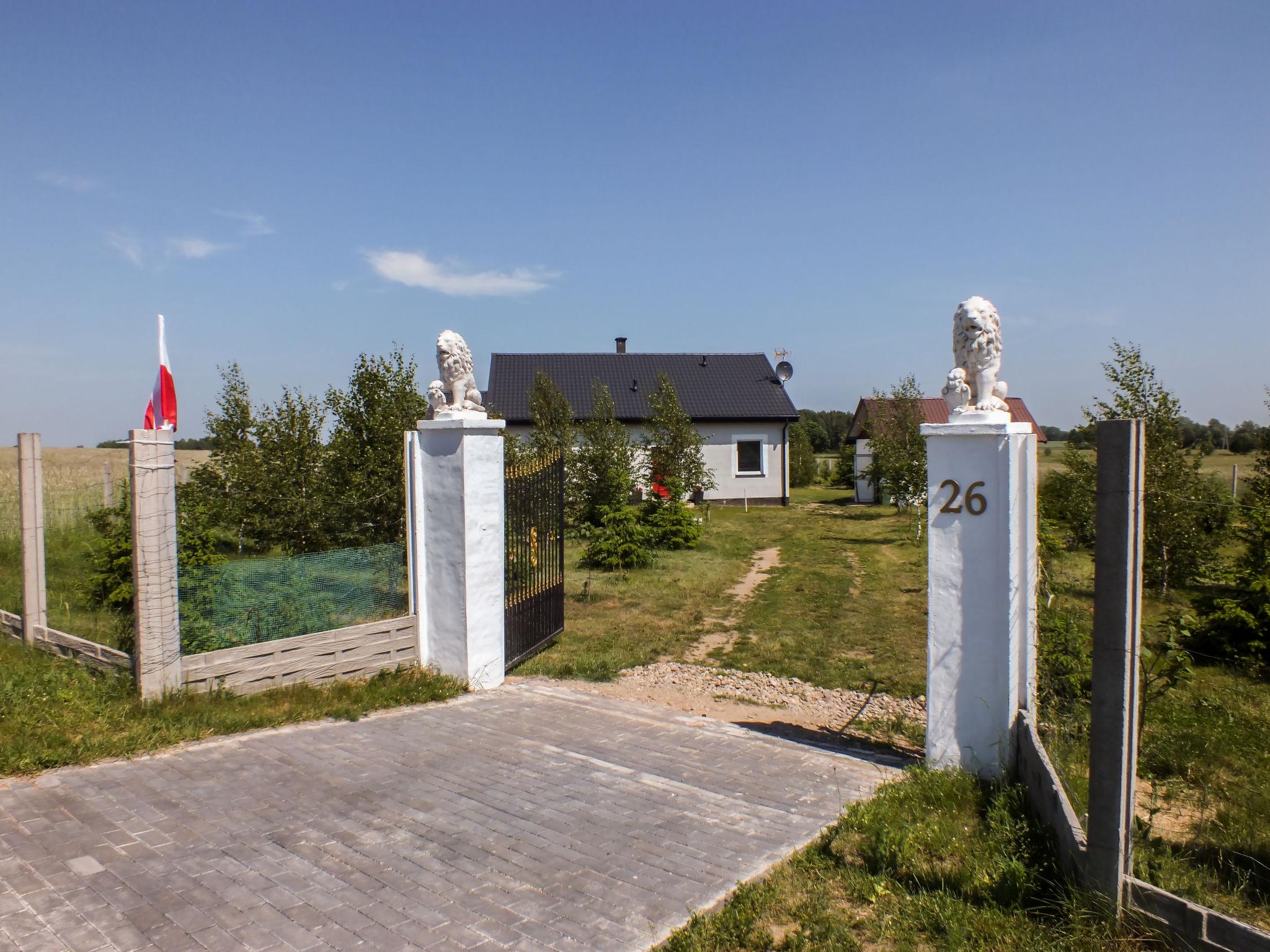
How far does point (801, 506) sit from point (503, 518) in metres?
24.2

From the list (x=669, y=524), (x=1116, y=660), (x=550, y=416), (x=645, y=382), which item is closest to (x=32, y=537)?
(x=1116, y=660)

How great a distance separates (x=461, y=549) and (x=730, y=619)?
212 inches

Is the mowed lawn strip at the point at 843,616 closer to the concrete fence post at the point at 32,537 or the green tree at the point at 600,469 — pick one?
the green tree at the point at 600,469

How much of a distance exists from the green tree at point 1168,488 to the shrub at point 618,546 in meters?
8.18

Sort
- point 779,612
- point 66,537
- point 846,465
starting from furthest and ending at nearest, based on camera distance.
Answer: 1. point 846,465
2. point 66,537
3. point 779,612

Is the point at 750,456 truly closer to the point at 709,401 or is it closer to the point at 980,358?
the point at 709,401

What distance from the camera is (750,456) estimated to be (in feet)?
103

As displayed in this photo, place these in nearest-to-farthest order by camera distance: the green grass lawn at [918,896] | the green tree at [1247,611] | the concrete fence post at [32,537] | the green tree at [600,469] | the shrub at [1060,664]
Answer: the green grass lawn at [918,896] < the shrub at [1060,664] < the concrete fence post at [32,537] < the green tree at [1247,611] < the green tree at [600,469]

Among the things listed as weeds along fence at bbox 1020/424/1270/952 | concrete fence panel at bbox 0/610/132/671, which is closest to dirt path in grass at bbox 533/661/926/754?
weeds along fence at bbox 1020/424/1270/952

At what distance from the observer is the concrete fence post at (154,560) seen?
6039 mm

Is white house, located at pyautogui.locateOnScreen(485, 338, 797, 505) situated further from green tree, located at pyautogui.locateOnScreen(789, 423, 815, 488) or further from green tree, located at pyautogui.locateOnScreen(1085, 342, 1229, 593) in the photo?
green tree, located at pyautogui.locateOnScreen(1085, 342, 1229, 593)

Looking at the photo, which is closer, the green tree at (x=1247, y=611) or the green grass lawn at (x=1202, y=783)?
the green grass lawn at (x=1202, y=783)

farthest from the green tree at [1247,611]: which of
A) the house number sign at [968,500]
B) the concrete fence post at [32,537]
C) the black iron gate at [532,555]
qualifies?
the concrete fence post at [32,537]

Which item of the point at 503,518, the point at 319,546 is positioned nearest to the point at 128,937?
the point at 503,518
